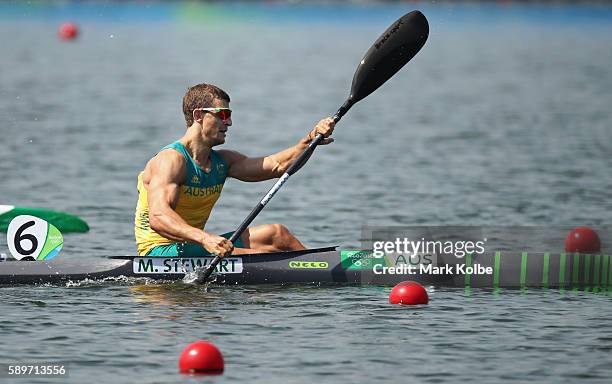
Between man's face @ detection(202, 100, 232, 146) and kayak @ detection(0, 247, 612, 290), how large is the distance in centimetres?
119

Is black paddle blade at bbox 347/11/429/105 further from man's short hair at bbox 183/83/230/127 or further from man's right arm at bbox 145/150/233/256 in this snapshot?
man's right arm at bbox 145/150/233/256

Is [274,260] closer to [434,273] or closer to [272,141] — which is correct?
[434,273]

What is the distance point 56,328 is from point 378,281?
3440 mm

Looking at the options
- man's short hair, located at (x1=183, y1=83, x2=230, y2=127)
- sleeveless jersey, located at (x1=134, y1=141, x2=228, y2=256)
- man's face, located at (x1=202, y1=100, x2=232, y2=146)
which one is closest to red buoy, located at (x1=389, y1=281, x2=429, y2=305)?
sleeveless jersey, located at (x1=134, y1=141, x2=228, y2=256)

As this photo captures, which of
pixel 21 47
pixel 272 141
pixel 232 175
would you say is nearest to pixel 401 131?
pixel 272 141

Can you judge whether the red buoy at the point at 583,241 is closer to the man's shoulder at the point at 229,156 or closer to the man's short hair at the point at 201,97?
the man's shoulder at the point at 229,156

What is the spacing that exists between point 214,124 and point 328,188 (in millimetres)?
9360

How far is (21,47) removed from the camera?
65.3m

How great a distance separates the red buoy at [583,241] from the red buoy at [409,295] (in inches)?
138

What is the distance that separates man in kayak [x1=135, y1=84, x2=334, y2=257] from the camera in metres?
14.3

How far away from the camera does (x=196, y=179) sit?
14664 mm

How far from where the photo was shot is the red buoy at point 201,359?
37.4ft

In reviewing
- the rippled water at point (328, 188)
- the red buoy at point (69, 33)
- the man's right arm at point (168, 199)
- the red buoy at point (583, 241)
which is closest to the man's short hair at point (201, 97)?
the man's right arm at point (168, 199)

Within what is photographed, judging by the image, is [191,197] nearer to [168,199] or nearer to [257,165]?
[168,199]
